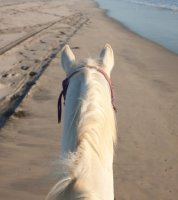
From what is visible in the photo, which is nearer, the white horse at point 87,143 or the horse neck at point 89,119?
the white horse at point 87,143

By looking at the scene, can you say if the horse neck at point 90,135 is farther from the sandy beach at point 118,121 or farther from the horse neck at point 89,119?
the sandy beach at point 118,121

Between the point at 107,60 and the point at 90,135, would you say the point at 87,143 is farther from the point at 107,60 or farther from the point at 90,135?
the point at 107,60

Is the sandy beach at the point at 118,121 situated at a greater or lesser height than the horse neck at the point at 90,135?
lesser

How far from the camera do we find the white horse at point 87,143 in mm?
1352

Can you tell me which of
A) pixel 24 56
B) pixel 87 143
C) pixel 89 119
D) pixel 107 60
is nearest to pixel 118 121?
pixel 107 60

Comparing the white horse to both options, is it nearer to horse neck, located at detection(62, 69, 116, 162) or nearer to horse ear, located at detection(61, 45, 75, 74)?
horse neck, located at detection(62, 69, 116, 162)

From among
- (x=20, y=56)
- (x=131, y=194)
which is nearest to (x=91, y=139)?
(x=131, y=194)

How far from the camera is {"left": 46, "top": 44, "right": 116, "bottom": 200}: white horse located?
1.35 metres

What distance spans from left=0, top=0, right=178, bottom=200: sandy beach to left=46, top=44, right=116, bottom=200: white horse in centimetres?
10

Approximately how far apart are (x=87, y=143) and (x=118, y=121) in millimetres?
4241

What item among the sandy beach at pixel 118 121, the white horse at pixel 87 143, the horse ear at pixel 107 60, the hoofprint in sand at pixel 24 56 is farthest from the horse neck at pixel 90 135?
Result: the hoofprint in sand at pixel 24 56

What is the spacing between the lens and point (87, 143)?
149cm

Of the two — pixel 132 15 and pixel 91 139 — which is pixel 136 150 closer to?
pixel 91 139

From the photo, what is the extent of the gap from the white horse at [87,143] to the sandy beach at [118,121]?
0.10 meters
